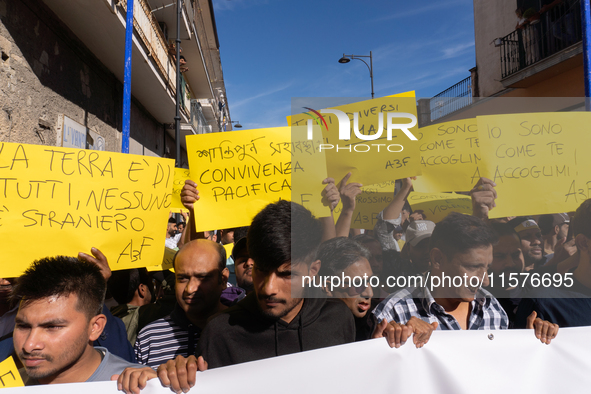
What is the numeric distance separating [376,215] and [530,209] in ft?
2.48

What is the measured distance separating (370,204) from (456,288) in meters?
0.57

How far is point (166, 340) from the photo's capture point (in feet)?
7.20

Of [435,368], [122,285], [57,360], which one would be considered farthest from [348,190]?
[122,285]

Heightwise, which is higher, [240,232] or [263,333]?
[240,232]

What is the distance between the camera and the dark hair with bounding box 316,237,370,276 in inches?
76.4

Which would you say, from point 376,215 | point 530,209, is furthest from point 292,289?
point 530,209

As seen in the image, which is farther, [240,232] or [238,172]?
[240,232]

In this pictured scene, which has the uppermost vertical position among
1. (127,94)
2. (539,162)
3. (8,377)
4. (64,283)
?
(127,94)

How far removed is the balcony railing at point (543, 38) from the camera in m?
9.90

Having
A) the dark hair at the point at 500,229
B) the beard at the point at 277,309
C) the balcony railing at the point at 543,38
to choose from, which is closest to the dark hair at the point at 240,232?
the beard at the point at 277,309

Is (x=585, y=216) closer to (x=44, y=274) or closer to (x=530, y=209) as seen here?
(x=530, y=209)

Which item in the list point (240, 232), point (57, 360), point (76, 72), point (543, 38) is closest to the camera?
point (57, 360)

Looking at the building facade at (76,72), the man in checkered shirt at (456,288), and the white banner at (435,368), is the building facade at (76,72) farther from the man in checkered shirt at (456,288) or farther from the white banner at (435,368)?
the man in checkered shirt at (456,288)

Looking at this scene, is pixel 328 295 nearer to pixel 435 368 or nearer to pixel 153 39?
pixel 435 368
